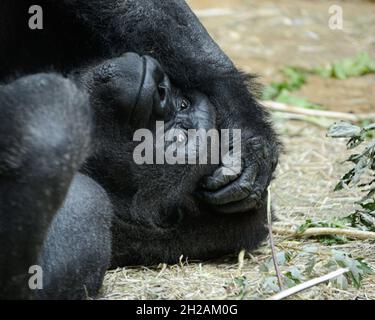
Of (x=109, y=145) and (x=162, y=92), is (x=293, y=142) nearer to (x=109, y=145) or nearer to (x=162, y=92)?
(x=162, y=92)

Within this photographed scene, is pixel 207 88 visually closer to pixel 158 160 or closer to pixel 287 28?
pixel 158 160

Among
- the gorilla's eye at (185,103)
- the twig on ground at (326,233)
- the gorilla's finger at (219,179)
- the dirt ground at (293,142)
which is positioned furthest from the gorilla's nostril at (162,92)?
the twig on ground at (326,233)

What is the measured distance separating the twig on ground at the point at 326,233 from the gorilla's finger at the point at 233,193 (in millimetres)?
435

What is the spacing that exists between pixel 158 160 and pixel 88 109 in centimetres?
58

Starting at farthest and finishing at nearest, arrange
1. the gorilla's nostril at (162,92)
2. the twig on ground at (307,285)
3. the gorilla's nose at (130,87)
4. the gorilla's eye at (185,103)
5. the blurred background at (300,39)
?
the blurred background at (300,39) < the gorilla's eye at (185,103) < the gorilla's nostril at (162,92) < the gorilla's nose at (130,87) < the twig on ground at (307,285)

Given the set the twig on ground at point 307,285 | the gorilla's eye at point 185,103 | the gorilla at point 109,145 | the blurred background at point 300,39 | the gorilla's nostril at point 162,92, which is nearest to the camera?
the gorilla at point 109,145

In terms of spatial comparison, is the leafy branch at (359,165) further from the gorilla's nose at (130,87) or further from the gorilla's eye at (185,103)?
the gorilla's nose at (130,87)

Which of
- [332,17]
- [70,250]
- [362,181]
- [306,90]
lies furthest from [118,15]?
[332,17]

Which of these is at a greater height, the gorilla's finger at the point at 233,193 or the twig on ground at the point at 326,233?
the gorilla's finger at the point at 233,193

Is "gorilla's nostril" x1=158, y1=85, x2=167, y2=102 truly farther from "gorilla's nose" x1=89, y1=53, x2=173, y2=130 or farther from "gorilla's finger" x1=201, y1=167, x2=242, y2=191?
"gorilla's finger" x1=201, y1=167, x2=242, y2=191

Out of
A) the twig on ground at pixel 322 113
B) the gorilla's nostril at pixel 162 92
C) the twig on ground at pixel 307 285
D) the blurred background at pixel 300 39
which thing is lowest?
the twig on ground at pixel 322 113

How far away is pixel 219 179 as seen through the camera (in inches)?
120

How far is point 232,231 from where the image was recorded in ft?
10.3

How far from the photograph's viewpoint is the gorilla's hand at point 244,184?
304cm
